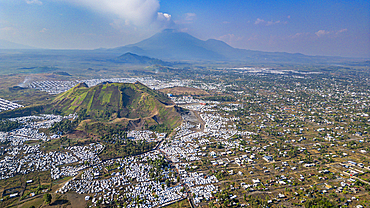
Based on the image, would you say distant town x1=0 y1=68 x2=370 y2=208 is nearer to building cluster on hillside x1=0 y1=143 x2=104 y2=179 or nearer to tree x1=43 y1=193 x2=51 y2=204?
building cluster on hillside x1=0 y1=143 x2=104 y2=179

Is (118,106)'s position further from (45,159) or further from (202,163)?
(202,163)

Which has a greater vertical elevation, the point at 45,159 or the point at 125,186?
the point at 45,159

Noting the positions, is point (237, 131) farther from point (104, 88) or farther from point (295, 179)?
point (104, 88)

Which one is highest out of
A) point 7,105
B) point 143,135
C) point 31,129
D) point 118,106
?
point 118,106

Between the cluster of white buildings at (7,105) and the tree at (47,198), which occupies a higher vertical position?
the cluster of white buildings at (7,105)

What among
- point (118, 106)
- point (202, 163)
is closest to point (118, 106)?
point (118, 106)

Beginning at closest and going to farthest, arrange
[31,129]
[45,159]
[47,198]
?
[47,198] < [45,159] < [31,129]

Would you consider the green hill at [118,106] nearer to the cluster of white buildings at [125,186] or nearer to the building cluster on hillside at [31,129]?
the building cluster on hillside at [31,129]

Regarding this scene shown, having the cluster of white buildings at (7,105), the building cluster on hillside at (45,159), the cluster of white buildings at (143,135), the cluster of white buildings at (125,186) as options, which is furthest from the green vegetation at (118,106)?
the cluster of white buildings at (125,186)
